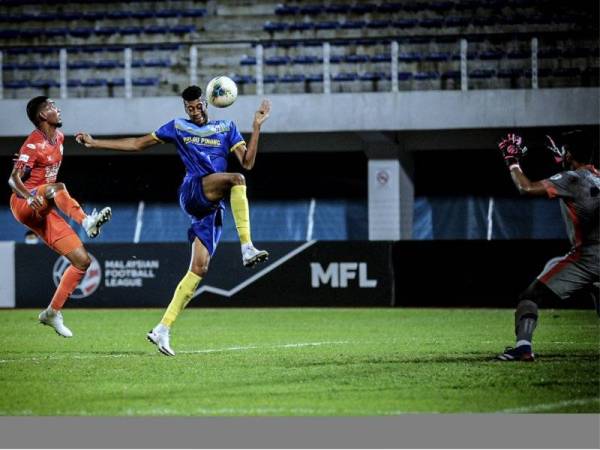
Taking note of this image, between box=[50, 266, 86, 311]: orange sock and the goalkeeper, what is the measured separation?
449 cm

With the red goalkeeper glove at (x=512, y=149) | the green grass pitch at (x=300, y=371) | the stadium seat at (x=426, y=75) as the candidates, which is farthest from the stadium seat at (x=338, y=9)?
the red goalkeeper glove at (x=512, y=149)

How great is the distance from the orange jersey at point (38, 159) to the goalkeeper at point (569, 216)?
4.67 metres

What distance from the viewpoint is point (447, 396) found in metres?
7.62

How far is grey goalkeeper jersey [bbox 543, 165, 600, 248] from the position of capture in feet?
29.2

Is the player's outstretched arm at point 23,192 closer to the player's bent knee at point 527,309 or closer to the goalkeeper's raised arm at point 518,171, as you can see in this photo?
the goalkeeper's raised arm at point 518,171

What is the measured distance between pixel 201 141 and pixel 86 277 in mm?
10383

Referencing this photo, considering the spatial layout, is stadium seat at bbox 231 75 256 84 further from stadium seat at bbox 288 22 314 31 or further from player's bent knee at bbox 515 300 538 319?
player's bent knee at bbox 515 300 538 319

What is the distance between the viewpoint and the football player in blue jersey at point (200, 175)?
9.77m

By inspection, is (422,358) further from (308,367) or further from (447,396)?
(447,396)

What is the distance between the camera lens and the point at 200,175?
9906mm

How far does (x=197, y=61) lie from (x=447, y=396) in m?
18.5

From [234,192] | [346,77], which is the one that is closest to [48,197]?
[234,192]

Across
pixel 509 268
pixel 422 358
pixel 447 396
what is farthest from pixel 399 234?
pixel 447 396

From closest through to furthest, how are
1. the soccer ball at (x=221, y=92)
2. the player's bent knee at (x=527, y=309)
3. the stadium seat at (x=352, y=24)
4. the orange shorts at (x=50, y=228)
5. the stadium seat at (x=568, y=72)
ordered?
the player's bent knee at (x=527, y=309)
the soccer ball at (x=221, y=92)
the orange shorts at (x=50, y=228)
the stadium seat at (x=568, y=72)
the stadium seat at (x=352, y=24)
